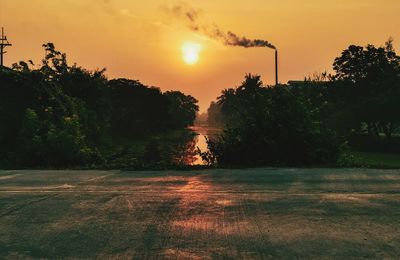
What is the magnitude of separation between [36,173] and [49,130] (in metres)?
3.61

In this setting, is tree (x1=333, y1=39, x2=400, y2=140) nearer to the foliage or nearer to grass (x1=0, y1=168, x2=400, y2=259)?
the foliage

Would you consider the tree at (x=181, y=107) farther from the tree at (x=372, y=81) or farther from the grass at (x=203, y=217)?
the grass at (x=203, y=217)

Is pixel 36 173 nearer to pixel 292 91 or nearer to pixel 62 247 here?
pixel 62 247

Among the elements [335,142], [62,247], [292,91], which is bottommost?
[62,247]

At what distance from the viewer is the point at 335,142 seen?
46.7 ft

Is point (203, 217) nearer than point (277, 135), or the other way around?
point (203, 217)

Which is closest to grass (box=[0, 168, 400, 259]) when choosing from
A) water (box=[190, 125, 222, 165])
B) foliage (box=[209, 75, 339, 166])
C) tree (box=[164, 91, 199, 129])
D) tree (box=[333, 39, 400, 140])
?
foliage (box=[209, 75, 339, 166])

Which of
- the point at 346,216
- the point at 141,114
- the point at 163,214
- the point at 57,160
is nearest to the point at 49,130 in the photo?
the point at 57,160

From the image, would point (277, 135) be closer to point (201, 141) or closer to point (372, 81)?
point (372, 81)

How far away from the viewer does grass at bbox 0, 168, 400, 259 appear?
4906 mm

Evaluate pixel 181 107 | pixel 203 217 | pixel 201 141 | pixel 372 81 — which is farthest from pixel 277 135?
pixel 181 107

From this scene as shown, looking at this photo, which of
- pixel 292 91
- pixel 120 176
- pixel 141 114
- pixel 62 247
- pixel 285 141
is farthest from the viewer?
pixel 141 114

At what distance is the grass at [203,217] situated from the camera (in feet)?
16.1

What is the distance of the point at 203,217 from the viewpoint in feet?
20.8
